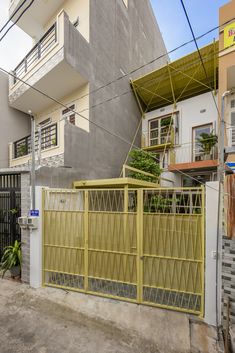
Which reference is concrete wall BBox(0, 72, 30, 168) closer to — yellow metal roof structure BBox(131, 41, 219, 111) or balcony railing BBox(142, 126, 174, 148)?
yellow metal roof structure BBox(131, 41, 219, 111)

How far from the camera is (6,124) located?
29.0 feet

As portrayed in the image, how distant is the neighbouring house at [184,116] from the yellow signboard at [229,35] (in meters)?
0.84

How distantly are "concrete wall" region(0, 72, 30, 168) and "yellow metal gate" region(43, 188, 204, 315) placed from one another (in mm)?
5165

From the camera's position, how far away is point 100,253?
433 centimetres

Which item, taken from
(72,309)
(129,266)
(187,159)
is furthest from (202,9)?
(187,159)

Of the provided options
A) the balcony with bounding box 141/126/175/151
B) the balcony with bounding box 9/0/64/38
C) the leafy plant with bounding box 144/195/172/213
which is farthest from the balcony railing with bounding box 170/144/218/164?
the balcony with bounding box 9/0/64/38

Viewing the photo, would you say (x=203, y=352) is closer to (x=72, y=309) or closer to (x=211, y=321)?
(x=211, y=321)

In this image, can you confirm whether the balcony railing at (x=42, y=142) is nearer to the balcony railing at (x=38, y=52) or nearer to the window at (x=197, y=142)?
the balcony railing at (x=38, y=52)

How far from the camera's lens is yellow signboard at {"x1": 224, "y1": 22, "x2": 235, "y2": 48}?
23.4 feet

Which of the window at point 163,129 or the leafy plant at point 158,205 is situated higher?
the window at point 163,129

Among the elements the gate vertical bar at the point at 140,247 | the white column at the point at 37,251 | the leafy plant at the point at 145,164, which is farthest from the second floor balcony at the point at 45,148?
the leafy plant at the point at 145,164

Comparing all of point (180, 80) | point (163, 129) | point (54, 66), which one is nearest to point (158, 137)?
point (163, 129)

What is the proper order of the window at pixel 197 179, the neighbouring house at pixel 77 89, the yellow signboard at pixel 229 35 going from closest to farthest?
the neighbouring house at pixel 77 89, the yellow signboard at pixel 229 35, the window at pixel 197 179

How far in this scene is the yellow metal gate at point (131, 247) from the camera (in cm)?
367
